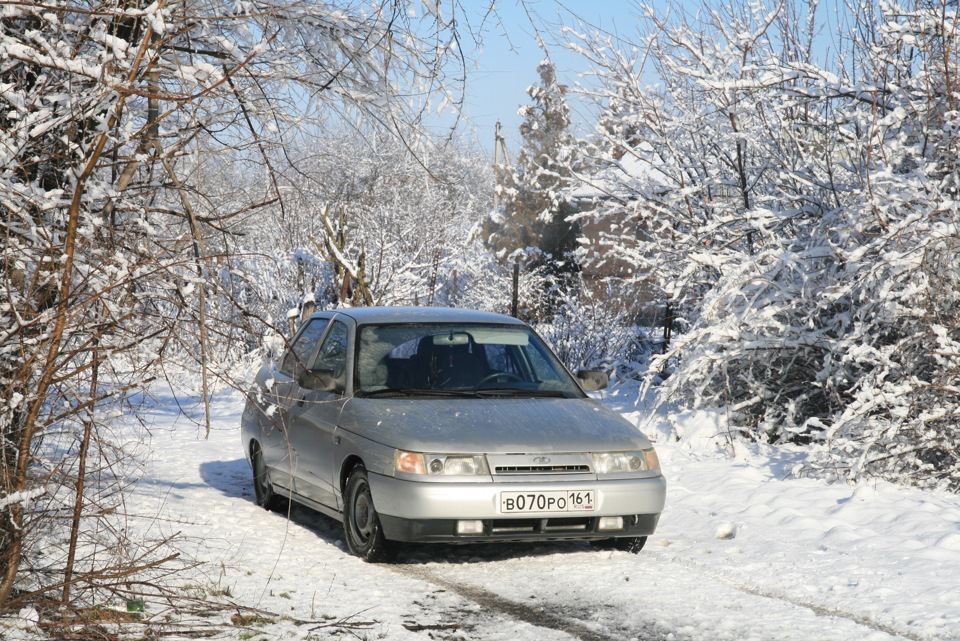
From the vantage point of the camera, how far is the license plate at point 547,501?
6375mm

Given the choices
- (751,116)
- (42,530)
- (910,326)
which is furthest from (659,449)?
(42,530)

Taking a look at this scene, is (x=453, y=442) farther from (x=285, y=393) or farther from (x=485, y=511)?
(x=285, y=393)

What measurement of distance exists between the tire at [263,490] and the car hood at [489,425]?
1644 millimetres

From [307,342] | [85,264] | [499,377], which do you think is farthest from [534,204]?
[85,264]

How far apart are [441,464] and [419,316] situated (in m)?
1.96

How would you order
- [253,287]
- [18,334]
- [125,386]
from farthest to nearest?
[253,287] < [125,386] < [18,334]

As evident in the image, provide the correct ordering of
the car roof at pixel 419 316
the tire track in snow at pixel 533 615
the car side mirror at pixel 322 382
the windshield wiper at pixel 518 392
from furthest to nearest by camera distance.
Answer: the car roof at pixel 419 316 → the windshield wiper at pixel 518 392 → the car side mirror at pixel 322 382 → the tire track in snow at pixel 533 615

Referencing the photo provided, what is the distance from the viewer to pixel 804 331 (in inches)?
435

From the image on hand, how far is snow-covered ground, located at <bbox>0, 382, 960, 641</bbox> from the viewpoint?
17.4ft

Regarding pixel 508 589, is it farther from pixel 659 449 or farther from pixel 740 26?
pixel 740 26

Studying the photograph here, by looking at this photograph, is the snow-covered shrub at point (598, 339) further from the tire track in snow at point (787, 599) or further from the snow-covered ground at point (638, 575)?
the tire track in snow at point (787, 599)

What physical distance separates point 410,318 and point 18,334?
13.2 feet

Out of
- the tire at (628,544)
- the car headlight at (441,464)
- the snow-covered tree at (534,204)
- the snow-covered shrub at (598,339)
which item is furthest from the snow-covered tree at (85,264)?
the snow-covered tree at (534,204)

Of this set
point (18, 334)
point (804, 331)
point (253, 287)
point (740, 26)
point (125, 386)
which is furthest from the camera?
point (740, 26)
